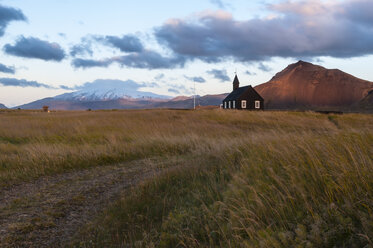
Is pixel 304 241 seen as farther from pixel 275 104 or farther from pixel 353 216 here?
pixel 275 104

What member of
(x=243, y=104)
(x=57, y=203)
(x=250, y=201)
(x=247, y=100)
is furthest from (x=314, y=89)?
(x=250, y=201)

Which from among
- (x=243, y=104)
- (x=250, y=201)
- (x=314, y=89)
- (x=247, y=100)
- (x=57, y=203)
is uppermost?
(x=314, y=89)

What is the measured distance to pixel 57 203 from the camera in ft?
19.5

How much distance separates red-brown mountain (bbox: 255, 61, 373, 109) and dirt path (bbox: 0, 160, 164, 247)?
129750 millimetres

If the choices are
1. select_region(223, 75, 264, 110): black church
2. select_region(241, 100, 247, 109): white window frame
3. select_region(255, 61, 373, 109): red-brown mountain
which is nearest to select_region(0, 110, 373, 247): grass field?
select_region(223, 75, 264, 110): black church

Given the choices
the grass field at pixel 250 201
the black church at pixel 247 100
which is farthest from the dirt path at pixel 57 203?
the black church at pixel 247 100

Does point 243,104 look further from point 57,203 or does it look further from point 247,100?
point 57,203

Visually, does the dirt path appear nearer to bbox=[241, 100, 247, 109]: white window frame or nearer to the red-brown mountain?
bbox=[241, 100, 247, 109]: white window frame

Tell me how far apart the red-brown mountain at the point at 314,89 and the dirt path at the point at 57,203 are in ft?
426

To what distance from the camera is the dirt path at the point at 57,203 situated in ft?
15.1

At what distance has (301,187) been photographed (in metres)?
3.74

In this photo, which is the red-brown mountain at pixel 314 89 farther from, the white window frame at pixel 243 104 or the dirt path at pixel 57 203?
the dirt path at pixel 57 203

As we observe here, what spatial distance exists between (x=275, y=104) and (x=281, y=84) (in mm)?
25351

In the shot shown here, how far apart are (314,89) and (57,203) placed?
543 feet
